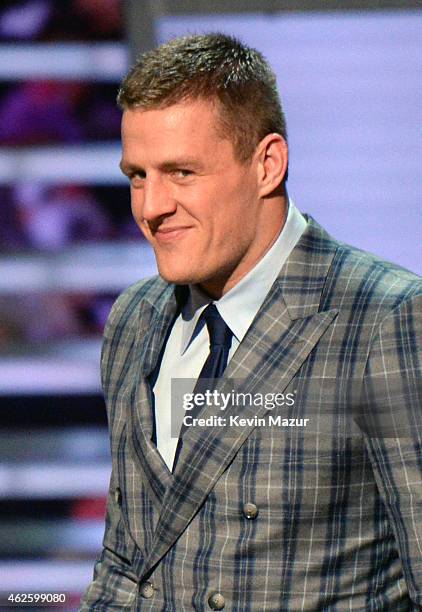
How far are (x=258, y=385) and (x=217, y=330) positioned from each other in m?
0.13

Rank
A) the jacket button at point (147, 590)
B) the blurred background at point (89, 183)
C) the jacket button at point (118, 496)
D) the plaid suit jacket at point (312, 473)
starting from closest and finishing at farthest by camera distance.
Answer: the plaid suit jacket at point (312, 473) → the jacket button at point (147, 590) → the jacket button at point (118, 496) → the blurred background at point (89, 183)

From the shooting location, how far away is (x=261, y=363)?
65.6 inches

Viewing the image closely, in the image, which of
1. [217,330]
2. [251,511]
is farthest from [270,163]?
[251,511]

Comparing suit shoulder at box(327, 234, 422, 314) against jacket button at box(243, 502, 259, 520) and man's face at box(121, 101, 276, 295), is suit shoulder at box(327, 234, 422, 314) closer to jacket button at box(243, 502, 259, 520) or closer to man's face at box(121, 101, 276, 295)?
man's face at box(121, 101, 276, 295)

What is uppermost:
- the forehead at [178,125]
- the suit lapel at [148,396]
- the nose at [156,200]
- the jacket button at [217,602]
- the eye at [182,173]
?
the forehead at [178,125]

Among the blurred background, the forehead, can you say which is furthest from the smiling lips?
the blurred background

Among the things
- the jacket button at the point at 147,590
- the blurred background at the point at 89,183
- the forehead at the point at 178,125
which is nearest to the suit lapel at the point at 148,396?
the jacket button at the point at 147,590

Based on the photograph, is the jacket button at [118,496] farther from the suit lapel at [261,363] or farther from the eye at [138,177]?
the eye at [138,177]

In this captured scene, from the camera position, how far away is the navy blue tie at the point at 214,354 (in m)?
1.71

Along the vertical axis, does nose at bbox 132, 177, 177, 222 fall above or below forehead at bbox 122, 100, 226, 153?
below

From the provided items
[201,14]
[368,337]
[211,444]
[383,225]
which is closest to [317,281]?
[368,337]

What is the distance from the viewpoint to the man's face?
1.59 metres

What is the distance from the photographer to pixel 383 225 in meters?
2.57

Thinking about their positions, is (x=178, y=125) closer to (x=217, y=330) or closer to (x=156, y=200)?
(x=156, y=200)
